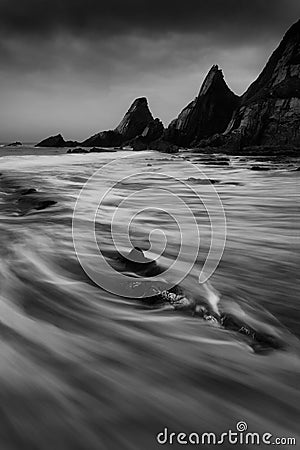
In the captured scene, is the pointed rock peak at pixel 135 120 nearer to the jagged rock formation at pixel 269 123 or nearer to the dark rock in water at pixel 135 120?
the dark rock in water at pixel 135 120

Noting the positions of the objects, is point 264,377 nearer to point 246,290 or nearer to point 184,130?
point 246,290

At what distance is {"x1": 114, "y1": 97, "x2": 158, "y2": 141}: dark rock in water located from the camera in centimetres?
7162

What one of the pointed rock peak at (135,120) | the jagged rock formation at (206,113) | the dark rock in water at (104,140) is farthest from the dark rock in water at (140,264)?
the pointed rock peak at (135,120)

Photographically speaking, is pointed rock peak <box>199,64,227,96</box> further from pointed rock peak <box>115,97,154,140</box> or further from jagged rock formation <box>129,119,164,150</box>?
pointed rock peak <box>115,97,154,140</box>

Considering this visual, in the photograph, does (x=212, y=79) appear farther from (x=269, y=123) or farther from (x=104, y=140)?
(x=269, y=123)

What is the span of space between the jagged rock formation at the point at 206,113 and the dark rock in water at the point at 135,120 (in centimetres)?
1473

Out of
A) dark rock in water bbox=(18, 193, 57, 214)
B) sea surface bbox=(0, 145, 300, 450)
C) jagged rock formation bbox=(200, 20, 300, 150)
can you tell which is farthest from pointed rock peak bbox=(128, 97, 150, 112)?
sea surface bbox=(0, 145, 300, 450)

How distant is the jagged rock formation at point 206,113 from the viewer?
53862 millimetres

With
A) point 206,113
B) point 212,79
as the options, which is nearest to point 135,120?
point 212,79

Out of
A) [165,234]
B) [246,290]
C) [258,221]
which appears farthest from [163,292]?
[258,221]

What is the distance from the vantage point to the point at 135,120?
239ft

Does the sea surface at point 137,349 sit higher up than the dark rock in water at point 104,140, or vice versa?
the dark rock in water at point 104,140

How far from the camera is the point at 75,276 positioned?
3287 millimetres

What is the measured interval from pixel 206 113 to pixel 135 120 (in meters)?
20.5
